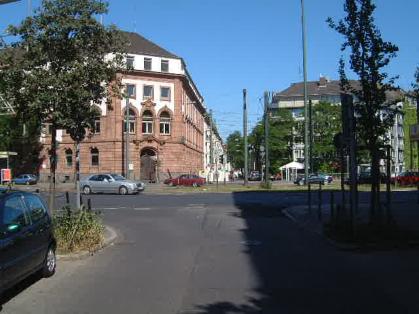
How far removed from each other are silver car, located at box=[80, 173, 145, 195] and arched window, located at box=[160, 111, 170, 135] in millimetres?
28872

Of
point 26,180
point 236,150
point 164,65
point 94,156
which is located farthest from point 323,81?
point 26,180

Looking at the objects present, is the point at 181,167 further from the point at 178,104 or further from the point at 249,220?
the point at 249,220

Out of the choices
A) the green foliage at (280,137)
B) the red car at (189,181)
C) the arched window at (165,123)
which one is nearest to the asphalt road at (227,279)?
the red car at (189,181)

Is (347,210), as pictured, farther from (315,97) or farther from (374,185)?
(315,97)

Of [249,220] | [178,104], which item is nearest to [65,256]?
[249,220]

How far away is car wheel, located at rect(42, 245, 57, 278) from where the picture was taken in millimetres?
9242

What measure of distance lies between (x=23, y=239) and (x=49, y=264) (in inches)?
63.2

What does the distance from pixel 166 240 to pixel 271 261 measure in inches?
169

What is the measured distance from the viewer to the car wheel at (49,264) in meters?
9.24

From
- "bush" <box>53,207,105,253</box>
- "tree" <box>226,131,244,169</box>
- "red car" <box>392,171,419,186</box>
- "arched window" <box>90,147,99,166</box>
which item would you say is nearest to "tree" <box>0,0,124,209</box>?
"bush" <box>53,207,105,253</box>

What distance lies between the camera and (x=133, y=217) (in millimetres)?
21438

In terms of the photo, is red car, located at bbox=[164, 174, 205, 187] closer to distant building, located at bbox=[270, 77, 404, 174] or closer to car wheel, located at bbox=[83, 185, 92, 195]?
car wheel, located at bbox=[83, 185, 92, 195]

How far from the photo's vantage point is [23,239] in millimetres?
7918

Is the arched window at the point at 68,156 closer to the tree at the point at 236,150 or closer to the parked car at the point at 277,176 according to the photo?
the parked car at the point at 277,176
